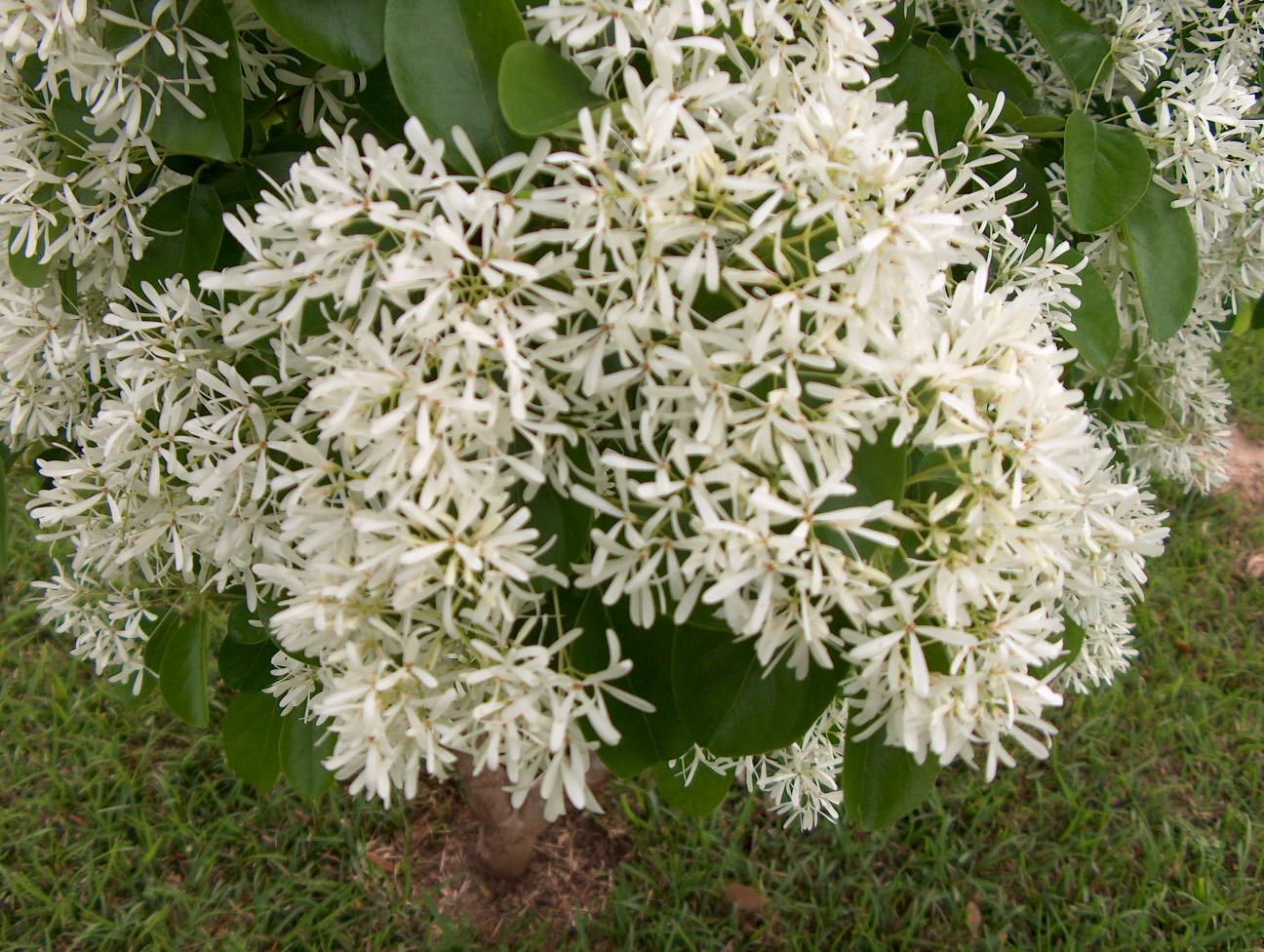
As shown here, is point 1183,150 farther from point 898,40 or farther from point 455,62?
point 455,62

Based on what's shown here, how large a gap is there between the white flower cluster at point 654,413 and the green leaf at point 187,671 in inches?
18.4

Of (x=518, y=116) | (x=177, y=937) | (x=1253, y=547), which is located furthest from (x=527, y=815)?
(x=1253, y=547)

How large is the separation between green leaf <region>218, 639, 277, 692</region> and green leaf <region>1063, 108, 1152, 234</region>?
1.24 metres

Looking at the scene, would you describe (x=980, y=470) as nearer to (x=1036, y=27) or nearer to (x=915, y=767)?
(x=915, y=767)

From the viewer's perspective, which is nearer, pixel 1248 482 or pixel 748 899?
pixel 748 899

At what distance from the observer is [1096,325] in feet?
4.10

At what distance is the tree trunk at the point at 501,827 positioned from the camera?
2344mm

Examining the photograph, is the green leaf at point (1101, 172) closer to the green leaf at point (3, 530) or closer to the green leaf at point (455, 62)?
the green leaf at point (455, 62)

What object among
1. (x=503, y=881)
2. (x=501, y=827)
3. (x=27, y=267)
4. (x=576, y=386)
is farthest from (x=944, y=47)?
(x=503, y=881)

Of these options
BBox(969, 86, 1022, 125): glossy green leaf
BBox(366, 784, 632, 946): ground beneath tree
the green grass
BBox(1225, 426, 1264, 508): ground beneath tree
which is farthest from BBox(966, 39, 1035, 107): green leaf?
BBox(1225, 426, 1264, 508): ground beneath tree

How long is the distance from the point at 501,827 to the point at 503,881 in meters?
0.17

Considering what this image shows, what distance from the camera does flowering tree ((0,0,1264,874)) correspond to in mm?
766

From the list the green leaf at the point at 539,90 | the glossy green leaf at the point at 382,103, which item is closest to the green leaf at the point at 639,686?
the green leaf at the point at 539,90

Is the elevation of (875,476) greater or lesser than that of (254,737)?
greater
